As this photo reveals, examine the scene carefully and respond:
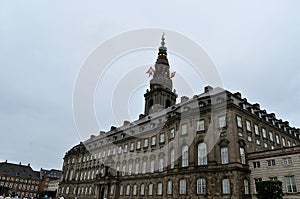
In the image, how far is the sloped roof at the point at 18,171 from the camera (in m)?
116

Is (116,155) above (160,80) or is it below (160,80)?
below

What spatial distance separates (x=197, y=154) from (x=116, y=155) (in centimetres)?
2737

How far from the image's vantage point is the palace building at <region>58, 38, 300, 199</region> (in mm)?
36156

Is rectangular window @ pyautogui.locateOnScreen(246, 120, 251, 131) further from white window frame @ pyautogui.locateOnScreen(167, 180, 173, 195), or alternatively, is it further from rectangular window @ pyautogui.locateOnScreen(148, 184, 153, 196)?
rectangular window @ pyautogui.locateOnScreen(148, 184, 153, 196)

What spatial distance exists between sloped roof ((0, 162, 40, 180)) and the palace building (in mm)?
67383

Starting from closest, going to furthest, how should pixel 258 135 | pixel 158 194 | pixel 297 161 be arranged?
pixel 297 161 → pixel 258 135 → pixel 158 194

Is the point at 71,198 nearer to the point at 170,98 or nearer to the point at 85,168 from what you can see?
the point at 85,168

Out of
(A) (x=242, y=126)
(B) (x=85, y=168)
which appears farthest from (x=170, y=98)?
(A) (x=242, y=126)

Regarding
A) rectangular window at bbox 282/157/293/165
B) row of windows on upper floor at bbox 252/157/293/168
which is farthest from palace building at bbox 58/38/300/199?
rectangular window at bbox 282/157/293/165

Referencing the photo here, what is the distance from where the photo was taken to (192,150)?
40.5 metres

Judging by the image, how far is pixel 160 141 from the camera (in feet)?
164

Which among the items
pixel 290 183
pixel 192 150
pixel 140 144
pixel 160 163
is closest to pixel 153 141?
pixel 140 144

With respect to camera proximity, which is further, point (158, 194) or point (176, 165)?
point (158, 194)

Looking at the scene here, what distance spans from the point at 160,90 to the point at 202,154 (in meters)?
36.7
